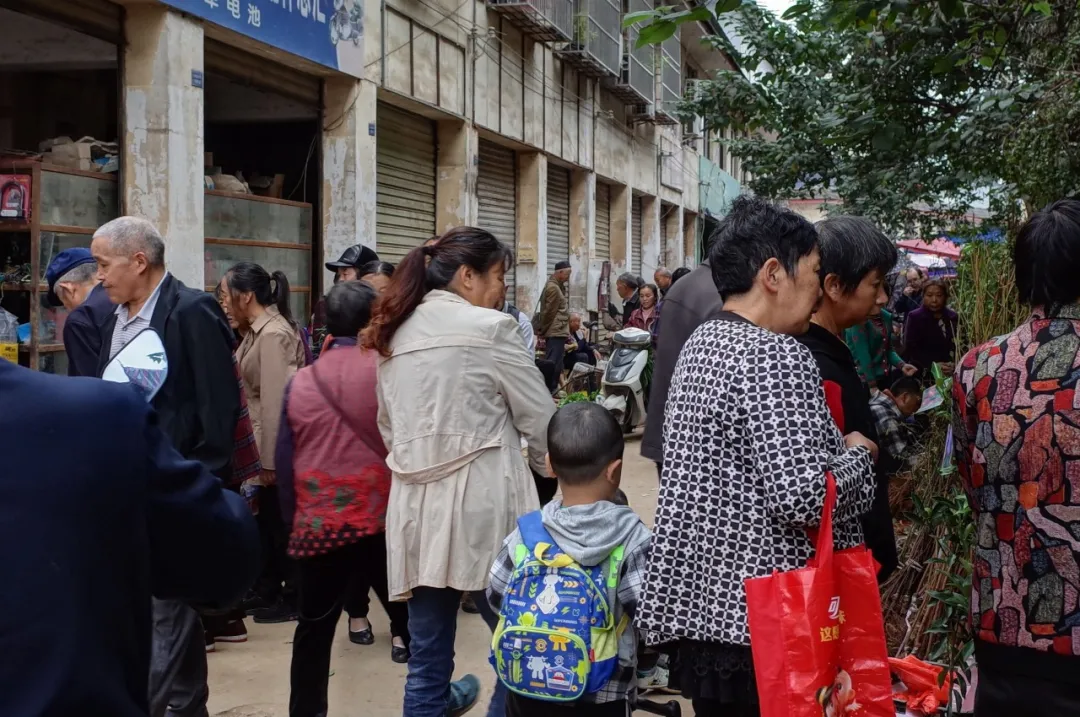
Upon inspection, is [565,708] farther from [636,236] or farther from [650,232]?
[650,232]

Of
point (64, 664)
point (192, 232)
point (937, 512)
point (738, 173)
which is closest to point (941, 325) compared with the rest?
point (937, 512)

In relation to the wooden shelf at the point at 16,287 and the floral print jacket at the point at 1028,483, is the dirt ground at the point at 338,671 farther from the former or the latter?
the wooden shelf at the point at 16,287

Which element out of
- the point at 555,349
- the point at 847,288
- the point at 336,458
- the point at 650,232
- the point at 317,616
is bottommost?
the point at 317,616

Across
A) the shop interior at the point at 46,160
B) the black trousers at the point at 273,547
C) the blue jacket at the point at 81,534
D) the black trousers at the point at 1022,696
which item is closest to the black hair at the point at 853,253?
the black trousers at the point at 1022,696

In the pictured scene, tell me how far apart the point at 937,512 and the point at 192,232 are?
5.95 metres

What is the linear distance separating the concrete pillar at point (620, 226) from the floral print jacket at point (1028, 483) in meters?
19.6

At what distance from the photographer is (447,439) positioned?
3324mm

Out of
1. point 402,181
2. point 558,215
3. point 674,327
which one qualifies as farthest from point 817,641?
point 558,215

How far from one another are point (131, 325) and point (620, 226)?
61.7ft

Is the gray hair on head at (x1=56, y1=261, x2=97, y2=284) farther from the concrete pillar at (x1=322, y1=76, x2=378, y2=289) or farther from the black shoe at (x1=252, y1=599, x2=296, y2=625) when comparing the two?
the concrete pillar at (x1=322, y1=76, x2=378, y2=289)

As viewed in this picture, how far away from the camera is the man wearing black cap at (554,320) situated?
40.1 ft

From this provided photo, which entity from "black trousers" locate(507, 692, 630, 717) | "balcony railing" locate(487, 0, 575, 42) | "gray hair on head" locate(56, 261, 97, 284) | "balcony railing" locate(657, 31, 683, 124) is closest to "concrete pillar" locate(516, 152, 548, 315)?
"balcony railing" locate(487, 0, 575, 42)

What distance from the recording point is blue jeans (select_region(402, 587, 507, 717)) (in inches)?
134

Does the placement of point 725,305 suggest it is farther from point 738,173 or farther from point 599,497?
point 738,173
